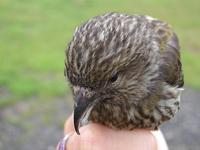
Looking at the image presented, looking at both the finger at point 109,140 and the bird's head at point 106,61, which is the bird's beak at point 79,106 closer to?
the bird's head at point 106,61

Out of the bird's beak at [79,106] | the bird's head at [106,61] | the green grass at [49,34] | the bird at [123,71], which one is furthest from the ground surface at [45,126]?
the bird's beak at [79,106]

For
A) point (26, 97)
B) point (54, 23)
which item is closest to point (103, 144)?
point (26, 97)

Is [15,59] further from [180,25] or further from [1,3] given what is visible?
[180,25]

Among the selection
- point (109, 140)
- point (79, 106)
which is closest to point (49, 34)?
point (109, 140)

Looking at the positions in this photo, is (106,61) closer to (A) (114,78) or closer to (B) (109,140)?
(A) (114,78)

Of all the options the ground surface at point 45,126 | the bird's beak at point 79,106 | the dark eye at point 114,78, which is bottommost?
the ground surface at point 45,126

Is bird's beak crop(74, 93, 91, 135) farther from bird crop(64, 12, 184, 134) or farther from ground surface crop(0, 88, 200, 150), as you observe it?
ground surface crop(0, 88, 200, 150)

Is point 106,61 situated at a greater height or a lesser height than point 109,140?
greater

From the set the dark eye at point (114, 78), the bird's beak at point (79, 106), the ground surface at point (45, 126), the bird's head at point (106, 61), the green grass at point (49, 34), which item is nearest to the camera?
the bird's head at point (106, 61)
